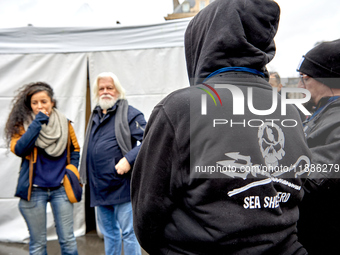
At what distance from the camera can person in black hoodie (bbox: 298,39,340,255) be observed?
1396mm

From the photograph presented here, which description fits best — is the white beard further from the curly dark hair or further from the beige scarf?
the curly dark hair

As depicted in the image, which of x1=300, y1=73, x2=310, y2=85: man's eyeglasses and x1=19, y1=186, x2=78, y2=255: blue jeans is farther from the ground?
x1=300, y1=73, x2=310, y2=85: man's eyeglasses

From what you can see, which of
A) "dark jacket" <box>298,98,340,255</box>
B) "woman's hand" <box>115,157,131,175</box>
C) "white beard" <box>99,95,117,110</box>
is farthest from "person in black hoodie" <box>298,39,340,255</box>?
"white beard" <box>99,95,117,110</box>

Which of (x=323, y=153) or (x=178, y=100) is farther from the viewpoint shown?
(x=323, y=153)

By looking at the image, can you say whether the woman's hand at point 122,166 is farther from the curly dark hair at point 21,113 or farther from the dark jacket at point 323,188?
the dark jacket at point 323,188

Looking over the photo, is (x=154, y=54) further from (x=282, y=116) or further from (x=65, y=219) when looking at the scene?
(x=282, y=116)

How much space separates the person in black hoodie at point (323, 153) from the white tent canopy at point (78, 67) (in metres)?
2.10

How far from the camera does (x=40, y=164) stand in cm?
240

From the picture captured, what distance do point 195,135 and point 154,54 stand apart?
2.88 meters

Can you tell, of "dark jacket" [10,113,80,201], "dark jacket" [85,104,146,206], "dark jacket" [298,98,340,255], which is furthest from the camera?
"dark jacket" [85,104,146,206]

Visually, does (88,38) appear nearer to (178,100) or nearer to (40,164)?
(40,164)

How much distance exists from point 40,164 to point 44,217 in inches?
17.7

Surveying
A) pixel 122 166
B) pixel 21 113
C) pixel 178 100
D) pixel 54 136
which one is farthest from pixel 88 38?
pixel 178 100

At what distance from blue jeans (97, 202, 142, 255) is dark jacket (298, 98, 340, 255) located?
1402mm
